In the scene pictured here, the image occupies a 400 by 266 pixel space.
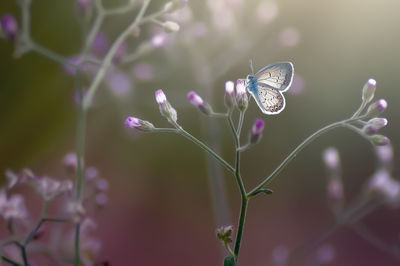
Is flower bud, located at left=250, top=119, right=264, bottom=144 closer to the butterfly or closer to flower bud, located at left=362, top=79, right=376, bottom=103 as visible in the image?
the butterfly

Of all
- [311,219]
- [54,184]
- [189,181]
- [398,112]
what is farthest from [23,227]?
[398,112]

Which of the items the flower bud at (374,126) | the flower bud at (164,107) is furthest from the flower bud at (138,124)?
the flower bud at (374,126)

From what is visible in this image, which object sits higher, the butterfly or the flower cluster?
the butterfly

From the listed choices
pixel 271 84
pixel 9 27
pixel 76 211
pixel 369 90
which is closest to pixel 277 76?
pixel 271 84

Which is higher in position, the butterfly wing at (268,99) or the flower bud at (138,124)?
the flower bud at (138,124)

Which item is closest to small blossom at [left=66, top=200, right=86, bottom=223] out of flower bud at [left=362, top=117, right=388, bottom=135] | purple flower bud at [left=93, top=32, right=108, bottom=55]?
flower bud at [left=362, top=117, right=388, bottom=135]

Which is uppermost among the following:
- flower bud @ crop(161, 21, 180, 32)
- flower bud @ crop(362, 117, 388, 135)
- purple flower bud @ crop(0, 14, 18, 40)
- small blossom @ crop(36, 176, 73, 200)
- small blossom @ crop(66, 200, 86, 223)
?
purple flower bud @ crop(0, 14, 18, 40)

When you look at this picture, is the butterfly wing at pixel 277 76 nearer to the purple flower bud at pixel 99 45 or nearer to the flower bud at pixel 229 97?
the flower bud at pixel 229 97

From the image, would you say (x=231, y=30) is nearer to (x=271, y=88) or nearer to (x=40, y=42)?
(x=271, y=88)
